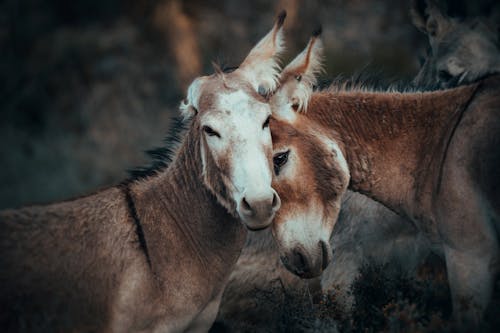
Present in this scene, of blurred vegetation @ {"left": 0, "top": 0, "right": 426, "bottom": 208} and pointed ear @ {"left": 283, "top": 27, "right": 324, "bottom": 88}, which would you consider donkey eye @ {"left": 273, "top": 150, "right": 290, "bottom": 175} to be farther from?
blurred vegetation @ {"left": 0, "top": 0, "right": 426, "bottom": 208}

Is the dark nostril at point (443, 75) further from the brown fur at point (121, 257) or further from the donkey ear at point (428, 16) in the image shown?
the brown fur at point (121, 257)

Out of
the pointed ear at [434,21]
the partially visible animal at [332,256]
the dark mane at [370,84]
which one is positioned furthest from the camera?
the pointed ear at [434,21]

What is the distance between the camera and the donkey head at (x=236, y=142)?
3291 millimetres

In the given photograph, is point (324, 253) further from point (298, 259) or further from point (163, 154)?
point (163, 154)

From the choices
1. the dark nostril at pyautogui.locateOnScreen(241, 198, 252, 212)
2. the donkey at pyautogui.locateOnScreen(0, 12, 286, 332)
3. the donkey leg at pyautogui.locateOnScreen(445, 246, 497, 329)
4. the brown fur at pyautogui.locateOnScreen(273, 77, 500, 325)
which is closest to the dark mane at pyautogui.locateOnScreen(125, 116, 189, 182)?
the donkey at pyautogui.locateOnScreen(0, 12, 286, 332)

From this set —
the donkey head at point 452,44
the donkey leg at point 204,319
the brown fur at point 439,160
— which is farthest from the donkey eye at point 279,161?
the donkey head at point 452,44

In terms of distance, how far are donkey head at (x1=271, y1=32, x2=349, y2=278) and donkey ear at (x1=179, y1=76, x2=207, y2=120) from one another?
551 mm

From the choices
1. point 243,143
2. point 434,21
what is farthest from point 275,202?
point 434,21

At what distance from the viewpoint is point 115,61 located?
14898 millimetres

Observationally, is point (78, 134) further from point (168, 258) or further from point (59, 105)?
point (168, 258)

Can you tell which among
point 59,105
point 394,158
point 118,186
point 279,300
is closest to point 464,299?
point 394,158

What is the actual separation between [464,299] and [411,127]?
1.19 m

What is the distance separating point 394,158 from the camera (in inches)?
165

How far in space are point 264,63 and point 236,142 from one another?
81cm
